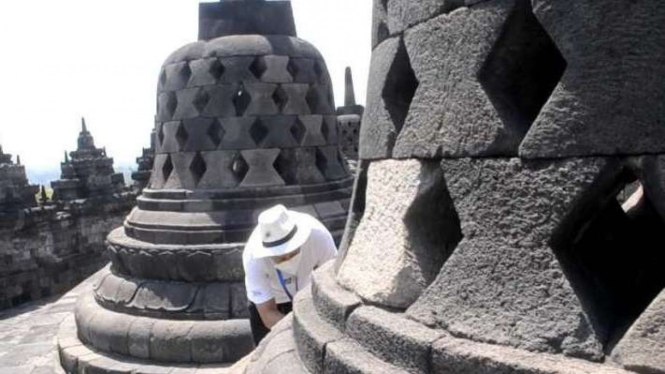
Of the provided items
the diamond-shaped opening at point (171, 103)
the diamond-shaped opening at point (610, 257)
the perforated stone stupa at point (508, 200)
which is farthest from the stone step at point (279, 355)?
the diamond-shaped opening at point (171, 103)

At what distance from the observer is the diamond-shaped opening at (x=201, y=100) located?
647 cm

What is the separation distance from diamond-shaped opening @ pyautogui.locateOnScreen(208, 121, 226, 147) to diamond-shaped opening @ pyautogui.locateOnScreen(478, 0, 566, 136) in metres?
4.70

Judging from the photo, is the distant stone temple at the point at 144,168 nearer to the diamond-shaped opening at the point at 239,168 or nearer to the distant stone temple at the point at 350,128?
the distant stone temple at the point at 350,128

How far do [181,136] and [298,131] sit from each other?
1.10 meters

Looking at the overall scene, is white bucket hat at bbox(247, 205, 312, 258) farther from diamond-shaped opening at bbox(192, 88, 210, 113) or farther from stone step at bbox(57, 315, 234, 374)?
diamond-shaped opening at bbox(192, 88, 210, 113)

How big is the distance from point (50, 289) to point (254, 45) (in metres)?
6.52

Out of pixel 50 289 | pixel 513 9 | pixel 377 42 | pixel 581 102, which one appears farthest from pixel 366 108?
pixel 50 289

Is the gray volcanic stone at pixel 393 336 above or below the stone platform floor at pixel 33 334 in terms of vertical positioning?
above

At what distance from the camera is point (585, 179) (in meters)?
1.71

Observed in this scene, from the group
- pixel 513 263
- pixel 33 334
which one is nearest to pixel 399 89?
pixel 513 263

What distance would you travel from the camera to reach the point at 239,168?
21.2ft

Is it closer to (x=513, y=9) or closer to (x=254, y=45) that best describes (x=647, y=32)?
(x=513, y=9)

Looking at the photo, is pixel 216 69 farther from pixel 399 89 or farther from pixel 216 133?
pixel 399 89

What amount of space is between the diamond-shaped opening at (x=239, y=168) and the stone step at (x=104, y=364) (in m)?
1.74
